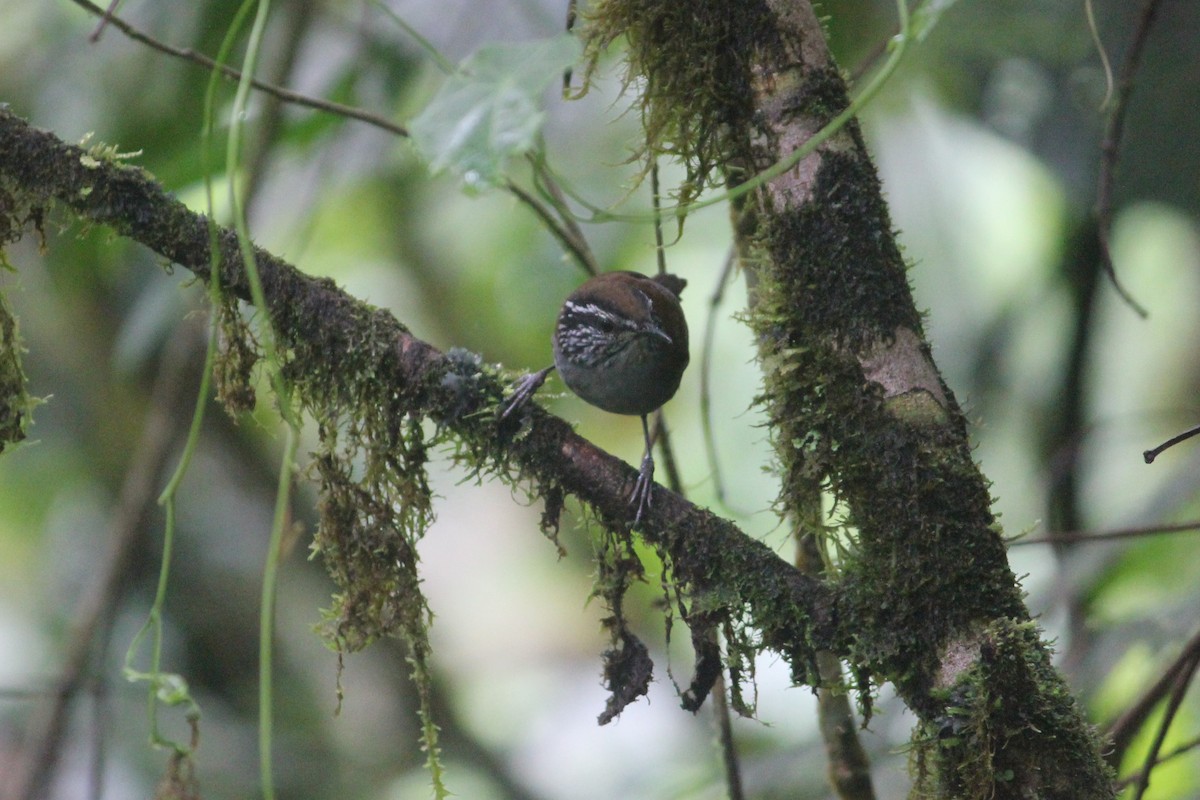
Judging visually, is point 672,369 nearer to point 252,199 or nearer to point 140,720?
point 252,199

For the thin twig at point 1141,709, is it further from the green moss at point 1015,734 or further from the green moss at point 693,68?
the green moss at point 693,68

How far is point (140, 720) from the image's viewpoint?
5.45m

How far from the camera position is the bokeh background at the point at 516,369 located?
3.81 meters

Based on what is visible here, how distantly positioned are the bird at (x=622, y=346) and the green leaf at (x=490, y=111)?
153 centimetres

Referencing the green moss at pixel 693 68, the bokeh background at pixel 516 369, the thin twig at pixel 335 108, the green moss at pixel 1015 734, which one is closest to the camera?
the green moss at pixel 1015 734

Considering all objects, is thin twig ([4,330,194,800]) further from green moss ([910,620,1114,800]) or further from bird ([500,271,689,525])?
green moss ([910,620,1114,800])

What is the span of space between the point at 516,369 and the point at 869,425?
8.27ft

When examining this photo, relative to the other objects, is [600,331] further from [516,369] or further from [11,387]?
[11,387]

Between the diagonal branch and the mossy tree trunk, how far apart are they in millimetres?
134

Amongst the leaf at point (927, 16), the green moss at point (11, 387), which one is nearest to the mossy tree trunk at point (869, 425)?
the leaf at point (927, 16)

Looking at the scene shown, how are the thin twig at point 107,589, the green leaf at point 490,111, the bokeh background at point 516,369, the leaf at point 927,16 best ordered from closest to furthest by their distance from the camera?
the green leaf at point 490,111 → the leaf at point 927,16 → the thin twig at point 107,589 → the bokeh background at point 516,369

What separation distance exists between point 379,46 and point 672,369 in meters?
1.86

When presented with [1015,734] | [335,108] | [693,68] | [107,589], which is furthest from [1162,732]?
[107,589]

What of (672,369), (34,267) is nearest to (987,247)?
(672,369)
